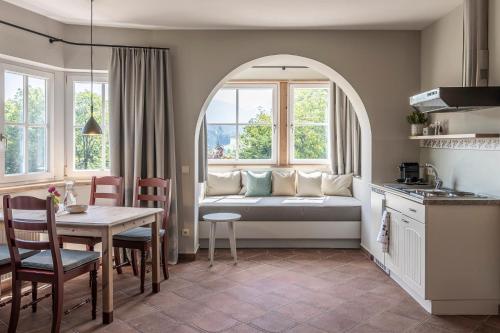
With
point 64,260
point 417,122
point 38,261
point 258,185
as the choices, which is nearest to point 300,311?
point 64,260

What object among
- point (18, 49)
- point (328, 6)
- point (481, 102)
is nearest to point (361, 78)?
point (328, 6)

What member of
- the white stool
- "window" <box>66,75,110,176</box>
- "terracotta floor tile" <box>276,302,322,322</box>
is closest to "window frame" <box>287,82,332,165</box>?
the white stool

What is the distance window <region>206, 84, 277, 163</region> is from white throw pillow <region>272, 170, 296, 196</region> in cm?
52

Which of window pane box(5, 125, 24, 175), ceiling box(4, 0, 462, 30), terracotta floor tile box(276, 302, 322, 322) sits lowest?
terracotta floor tile box(276, 302, 322, 322)

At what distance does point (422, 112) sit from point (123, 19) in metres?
3.32

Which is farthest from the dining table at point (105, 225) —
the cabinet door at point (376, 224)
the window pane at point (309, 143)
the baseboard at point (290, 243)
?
the window pane at point (309, 143)

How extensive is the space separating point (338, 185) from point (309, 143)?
0.90 m

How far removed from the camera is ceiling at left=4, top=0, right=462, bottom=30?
405 cm

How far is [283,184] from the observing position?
20.3ft

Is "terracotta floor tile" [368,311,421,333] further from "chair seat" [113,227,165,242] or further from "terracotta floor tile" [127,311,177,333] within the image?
"chair seat" [113,227,165,242]

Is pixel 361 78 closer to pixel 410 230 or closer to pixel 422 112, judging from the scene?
pixel 422 112

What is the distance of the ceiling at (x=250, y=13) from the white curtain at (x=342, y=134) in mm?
1528

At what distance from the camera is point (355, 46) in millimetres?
4953

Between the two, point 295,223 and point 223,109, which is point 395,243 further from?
point 223,109
